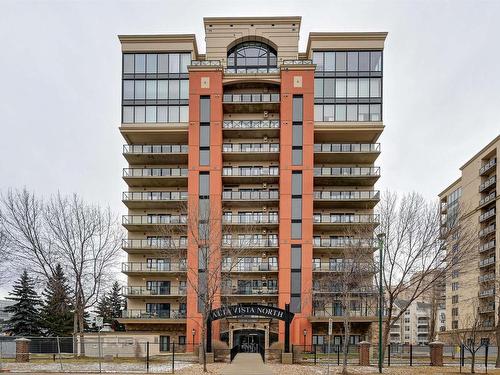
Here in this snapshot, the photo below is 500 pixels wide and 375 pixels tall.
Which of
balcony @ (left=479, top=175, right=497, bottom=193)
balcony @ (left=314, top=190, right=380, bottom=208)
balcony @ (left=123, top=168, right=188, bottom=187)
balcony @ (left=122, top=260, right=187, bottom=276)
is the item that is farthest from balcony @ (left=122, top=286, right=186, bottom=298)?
balcony @ (left=479, top=175, right=497, bottom=193)

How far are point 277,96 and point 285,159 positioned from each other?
7074 millimetres

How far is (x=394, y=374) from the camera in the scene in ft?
90.8

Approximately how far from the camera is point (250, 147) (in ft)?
186

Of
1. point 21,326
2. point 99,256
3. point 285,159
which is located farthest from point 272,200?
point 21,326

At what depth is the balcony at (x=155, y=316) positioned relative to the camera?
5409cm

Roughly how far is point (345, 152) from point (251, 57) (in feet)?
50.5

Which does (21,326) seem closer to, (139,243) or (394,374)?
(139,243)

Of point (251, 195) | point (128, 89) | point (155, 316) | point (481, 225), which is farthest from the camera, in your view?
point (481, 225)

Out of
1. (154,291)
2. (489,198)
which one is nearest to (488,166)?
(489,198)

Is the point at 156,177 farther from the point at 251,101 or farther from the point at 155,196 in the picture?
the point at 251,101

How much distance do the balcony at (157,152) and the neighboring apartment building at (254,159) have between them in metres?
0.12

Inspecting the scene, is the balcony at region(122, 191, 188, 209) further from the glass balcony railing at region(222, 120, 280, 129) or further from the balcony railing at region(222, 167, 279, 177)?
the glass balcony railing at region(222, 120, 280, 129)

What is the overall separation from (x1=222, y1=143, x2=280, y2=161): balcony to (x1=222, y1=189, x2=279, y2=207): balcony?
354 centimetres

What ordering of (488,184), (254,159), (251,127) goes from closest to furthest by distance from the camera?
(251,127)
(254,159)
(488,184)
